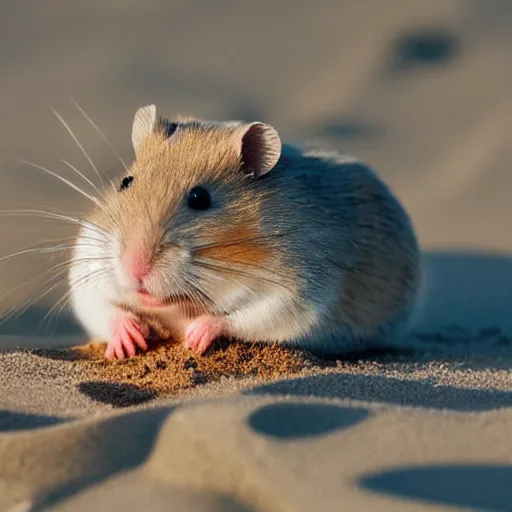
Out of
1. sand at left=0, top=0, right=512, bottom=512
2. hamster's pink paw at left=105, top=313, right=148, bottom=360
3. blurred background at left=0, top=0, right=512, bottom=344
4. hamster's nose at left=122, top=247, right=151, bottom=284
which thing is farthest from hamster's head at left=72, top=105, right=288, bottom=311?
Answer: blurred background at left=0, top=0, right=512, bottom=344

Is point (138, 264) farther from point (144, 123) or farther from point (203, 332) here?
point (144, 123)

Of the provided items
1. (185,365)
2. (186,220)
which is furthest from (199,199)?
(185,365)

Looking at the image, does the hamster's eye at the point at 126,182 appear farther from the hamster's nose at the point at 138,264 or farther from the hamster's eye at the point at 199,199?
the hamster's nose at the point at 138,264

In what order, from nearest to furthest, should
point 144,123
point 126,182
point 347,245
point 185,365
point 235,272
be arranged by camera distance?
point 185,365, point 235,272, point 126,182, point 144,123, point 347,245

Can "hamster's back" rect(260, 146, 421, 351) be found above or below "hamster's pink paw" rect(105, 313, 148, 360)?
above

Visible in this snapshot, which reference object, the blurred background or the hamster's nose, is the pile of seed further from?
the blurred background

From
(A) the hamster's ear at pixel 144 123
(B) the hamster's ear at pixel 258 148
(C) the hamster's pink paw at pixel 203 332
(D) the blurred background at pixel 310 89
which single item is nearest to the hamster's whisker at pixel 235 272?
(C) the hamster's pink paw at pixel 203 332

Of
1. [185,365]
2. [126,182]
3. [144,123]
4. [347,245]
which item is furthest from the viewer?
[347,245]
